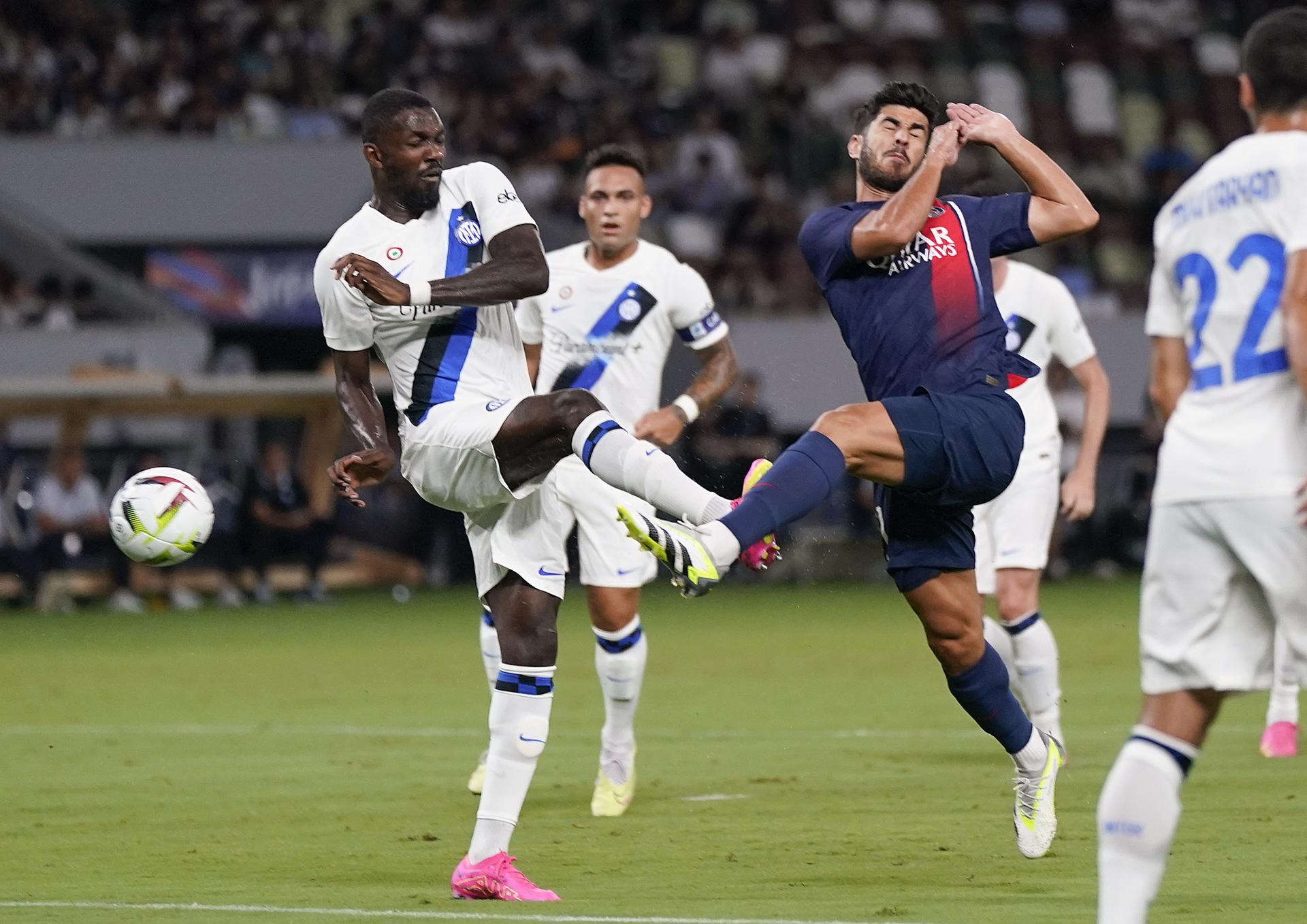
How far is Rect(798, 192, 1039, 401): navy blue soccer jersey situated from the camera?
21.8 feet

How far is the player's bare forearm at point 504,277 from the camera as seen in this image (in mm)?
6488

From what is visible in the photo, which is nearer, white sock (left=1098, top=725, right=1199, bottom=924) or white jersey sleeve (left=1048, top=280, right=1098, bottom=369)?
white sock (left=1098, top=725, right=1199, bottom=924)

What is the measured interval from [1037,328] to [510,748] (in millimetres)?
4510

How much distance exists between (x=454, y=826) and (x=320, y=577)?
15.1 m

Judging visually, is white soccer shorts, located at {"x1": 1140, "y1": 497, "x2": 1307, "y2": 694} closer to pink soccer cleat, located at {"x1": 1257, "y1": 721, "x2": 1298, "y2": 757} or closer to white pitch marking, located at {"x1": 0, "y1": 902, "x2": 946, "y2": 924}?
white pitch marking, located at {"x1": 0, "y1": 902, "x2": 946, "y2": 924}

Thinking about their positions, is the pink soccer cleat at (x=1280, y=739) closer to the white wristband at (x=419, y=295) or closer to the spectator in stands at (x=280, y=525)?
the white wristband at (x=419, y=295)

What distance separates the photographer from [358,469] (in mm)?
6688

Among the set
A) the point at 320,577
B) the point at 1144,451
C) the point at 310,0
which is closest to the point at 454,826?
the point at 320,577

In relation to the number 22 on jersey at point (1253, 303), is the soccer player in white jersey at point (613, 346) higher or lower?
lower

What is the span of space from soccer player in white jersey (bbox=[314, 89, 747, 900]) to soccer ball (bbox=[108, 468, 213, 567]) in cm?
81

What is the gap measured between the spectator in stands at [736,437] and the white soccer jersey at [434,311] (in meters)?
12.0

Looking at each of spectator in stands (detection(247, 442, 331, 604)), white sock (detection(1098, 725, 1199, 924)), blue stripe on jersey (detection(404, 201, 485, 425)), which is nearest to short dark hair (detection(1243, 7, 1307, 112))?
white sock (detection(1098, 725, 1199, 924))

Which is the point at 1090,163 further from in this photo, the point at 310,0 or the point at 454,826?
the point at 454,826

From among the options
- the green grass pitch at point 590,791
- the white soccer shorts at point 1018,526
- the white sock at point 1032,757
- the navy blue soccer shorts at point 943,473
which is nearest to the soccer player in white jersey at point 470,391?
the green grass pitch at point 590,791
